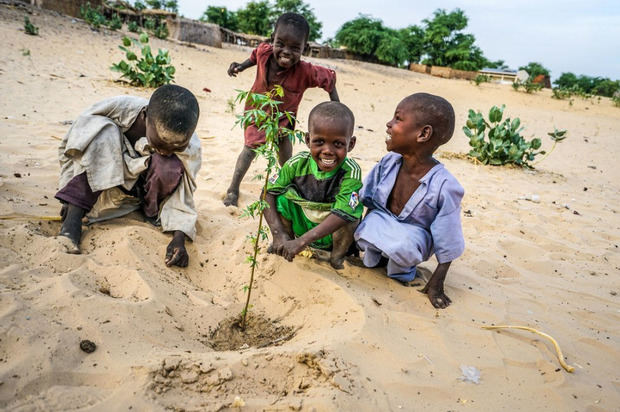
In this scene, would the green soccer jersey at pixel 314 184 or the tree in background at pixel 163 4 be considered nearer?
the green soccer jersey at pixel 314 184

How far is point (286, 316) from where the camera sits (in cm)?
204

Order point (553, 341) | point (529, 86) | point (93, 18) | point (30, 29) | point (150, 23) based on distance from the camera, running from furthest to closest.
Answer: point (529, 86) → point (150, 23) → point (93, 18) → point (30, 29) → point (553, 341)

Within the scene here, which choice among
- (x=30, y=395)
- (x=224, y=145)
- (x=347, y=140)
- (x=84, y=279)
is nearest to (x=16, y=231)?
(x=84, y=279)

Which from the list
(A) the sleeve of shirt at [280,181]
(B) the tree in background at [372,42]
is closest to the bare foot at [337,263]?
(A) the sleeve of shirt at [280,181]

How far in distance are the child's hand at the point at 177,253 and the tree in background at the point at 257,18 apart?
19928 millimetres

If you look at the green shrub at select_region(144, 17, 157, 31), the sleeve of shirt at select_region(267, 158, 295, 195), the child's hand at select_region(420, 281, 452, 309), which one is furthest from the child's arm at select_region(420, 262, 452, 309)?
the green shrub at select_region(144, 17, 157, 31)

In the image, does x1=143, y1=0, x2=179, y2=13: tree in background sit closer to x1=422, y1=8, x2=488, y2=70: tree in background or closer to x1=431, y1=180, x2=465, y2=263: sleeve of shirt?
x1=422, y1=8, x2=488, y2=70: tree in background

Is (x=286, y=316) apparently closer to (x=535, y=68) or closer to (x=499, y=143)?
(x=499, y=143)

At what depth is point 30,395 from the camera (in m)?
1.24

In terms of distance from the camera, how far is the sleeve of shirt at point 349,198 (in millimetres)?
2197

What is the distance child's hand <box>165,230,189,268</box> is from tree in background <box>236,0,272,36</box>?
19.9 m

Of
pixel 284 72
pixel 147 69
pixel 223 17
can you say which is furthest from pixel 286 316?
pixel 223 17

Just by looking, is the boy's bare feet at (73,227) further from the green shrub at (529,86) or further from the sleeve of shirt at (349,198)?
the green shrub at (529,86)

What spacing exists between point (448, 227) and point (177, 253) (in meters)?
1.44
